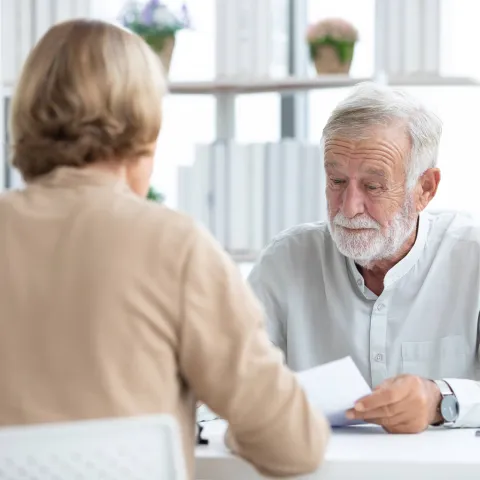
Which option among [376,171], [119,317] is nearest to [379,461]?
[119,317]

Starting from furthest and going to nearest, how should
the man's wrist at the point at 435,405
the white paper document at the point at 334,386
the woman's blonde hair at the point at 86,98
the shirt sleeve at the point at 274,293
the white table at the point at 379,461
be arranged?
the shirt sleeve at the point at 274,293
the man's wrist at the point at 435,405
the white paper document at the point at 334,386
the white table at the point at 379,461
the woman's blonde hair at the point at 86,98

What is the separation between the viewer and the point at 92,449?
118 cm

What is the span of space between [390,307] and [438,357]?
0.50ft

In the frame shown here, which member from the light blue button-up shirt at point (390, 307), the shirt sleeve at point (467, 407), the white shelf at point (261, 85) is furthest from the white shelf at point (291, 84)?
the shirt sleeve at point (467, 407)

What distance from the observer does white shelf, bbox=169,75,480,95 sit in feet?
10.0

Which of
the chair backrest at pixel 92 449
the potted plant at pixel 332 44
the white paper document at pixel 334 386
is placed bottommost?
the white paper document at pixel 334 386

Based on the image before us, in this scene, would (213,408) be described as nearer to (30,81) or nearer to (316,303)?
(30,81)

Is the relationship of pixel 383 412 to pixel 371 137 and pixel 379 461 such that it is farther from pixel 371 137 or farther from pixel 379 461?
pixel 371 137

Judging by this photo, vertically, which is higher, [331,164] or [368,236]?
[331,164]

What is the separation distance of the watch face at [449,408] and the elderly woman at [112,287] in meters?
0.55

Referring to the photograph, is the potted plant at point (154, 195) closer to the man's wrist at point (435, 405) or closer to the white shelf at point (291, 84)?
the white shelf at point (291, 84)

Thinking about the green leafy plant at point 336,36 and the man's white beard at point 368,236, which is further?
the green leafy plant at point 336,36

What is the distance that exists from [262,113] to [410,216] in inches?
55.5

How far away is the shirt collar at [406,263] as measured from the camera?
228 centimetres
